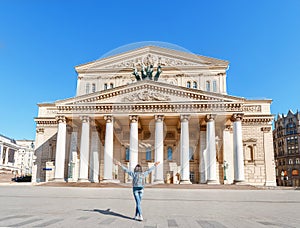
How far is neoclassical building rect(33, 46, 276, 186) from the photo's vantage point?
39.0m

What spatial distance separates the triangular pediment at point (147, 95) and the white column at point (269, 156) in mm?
12505

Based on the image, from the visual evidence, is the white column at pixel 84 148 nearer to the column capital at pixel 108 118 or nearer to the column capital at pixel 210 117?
the column capital at pixel 108 118

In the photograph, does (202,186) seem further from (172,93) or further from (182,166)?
(172,93)

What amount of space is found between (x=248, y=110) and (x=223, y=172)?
12145mm

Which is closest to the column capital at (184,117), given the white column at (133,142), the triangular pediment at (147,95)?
the triangular pediment at (147,95)

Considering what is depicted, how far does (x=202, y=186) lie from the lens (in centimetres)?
3469

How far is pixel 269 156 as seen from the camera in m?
46.0

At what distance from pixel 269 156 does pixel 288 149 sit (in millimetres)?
54299

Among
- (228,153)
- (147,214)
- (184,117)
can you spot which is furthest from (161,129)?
(147,214)

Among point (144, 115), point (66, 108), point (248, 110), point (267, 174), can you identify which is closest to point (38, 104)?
point (66, 108)

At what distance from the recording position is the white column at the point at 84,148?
3931 centimetres

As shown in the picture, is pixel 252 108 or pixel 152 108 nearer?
pixel 152 108

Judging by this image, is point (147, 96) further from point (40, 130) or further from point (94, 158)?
point (40, 130)

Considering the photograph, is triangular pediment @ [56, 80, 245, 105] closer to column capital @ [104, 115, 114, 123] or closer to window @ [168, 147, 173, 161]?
column capital @ [104, 115, 114, 123]
